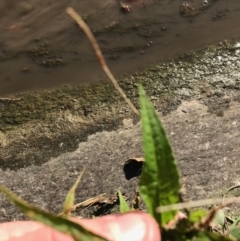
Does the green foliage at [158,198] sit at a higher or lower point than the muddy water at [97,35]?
higher

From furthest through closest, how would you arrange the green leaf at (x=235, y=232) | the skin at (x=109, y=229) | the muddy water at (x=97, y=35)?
1. the muddy water at (x=97, y=35)
2. the green leaf at (x=235, y=232)
3. the skin at (x=109, y=229)

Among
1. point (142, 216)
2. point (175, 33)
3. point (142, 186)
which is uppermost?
point (142, 186)

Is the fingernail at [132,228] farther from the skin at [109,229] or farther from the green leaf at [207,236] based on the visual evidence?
the green leaf at [207,236]

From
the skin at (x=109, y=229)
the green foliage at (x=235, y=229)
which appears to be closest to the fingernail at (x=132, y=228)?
the skin at (x=109, y=229)

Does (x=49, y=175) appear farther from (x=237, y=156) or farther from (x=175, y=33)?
(x=175, y=33)

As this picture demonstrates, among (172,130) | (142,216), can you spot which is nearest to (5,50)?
(172,130)

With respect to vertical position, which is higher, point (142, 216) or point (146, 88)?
point (142, 216)

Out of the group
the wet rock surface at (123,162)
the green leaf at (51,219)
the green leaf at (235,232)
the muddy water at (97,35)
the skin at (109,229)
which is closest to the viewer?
the green leaf at (51,219)
